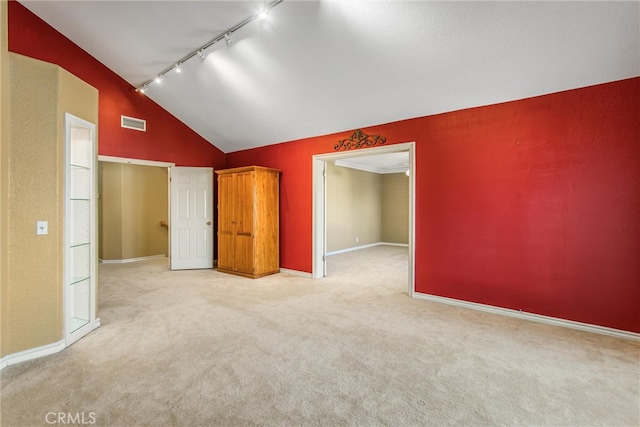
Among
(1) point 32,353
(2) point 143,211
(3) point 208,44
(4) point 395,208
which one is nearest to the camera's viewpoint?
(1) point 32,353

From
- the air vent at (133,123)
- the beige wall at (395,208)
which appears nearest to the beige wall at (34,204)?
the air vent at (133,123)

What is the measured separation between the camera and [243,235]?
17.3 feet

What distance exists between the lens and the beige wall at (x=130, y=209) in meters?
6.60

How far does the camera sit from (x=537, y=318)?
3.19 metres

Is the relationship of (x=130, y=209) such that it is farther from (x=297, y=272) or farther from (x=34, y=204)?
(x=34, y=204)

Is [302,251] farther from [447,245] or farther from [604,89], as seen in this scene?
[604,89]

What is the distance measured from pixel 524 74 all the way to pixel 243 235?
4.56 metres

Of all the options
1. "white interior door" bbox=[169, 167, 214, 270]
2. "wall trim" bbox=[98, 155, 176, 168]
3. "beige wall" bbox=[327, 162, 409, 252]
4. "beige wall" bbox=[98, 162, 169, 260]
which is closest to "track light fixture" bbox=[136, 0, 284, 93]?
"wall trim" bbox=[98, 155, 176, 168]

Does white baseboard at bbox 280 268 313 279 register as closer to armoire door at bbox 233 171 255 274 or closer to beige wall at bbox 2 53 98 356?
armoire door at bbox 233 171 255 274

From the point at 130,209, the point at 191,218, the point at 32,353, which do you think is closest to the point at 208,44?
the point at 191,218

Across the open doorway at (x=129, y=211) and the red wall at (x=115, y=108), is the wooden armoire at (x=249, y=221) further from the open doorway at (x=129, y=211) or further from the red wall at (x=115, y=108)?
the open doorway at (x=129, y=211)

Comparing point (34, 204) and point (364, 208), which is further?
point (364, 208)

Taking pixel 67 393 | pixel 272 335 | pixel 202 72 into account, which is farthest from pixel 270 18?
pixel 67 393

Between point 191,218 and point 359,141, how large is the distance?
12.3 feet
